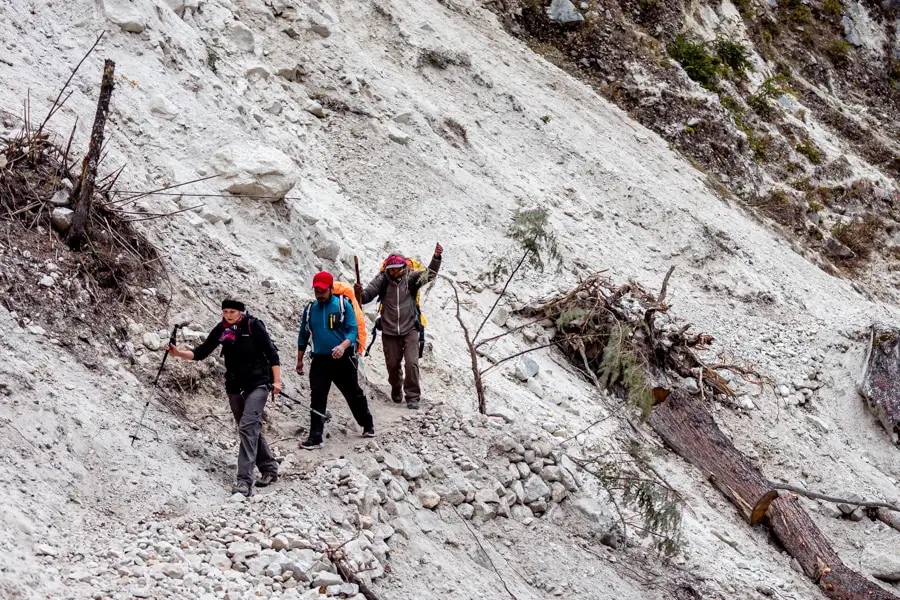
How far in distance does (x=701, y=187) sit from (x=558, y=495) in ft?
34.3

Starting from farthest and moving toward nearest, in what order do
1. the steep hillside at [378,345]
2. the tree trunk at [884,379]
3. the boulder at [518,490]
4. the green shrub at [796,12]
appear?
the green shrub at [796,12], the tree trunk at [884,379], the boulder at [518,490], the steep hillside at [378,345]

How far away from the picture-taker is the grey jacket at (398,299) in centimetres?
786

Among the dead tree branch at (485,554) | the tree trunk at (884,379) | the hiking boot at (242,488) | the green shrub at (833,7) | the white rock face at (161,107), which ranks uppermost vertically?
the green shrub at (833,7)

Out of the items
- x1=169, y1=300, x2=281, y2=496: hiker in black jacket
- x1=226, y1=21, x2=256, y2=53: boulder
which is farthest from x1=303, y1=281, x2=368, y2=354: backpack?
x1=226, y1=21, x2=256, y2=53: boulder

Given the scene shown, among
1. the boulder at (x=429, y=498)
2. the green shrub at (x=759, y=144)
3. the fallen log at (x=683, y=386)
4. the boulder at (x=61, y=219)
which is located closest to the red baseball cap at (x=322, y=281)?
the boulder at (x=429, y=498)

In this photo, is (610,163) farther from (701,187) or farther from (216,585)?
(216,585)

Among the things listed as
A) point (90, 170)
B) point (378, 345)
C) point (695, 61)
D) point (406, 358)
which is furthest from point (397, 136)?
point (695, 61)

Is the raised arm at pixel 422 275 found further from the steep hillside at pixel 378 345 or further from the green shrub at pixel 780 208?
the green shrub at pixel 780 208

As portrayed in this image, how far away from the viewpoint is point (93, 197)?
6887mm

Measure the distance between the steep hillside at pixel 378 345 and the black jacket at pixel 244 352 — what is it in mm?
618

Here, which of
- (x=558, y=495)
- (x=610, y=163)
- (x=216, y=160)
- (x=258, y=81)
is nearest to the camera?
(x=558, y=495)

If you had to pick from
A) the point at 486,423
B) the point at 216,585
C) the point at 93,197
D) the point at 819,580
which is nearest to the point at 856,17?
the point at 819,580

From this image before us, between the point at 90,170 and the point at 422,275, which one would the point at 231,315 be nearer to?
the point at 90,170

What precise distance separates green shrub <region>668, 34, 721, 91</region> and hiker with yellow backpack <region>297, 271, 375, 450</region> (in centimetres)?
1440
